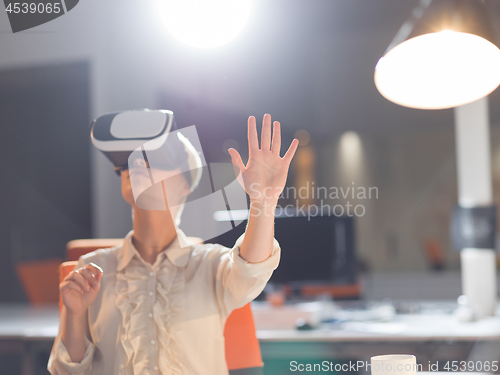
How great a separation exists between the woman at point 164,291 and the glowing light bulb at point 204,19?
0.50 meters

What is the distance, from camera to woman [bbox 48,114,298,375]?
3.24ft

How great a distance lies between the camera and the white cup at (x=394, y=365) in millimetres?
950

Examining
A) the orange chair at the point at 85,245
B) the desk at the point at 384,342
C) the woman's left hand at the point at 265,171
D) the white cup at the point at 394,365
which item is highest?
the woman's left hand at the point at 265,171

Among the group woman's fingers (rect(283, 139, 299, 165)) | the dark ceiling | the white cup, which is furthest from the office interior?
the white cup

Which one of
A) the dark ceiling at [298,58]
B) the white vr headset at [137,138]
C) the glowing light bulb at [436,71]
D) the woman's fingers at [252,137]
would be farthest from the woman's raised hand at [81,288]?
→ the glowing light bulb at [436,71]

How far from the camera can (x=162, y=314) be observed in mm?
1104

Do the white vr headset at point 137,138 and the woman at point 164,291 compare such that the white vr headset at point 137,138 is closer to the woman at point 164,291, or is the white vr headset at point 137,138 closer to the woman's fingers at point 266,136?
the woman at point 164,291

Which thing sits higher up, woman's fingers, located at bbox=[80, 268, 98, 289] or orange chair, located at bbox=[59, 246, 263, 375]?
woman's fingers, located at bbox=[80, 268, 98, 289]

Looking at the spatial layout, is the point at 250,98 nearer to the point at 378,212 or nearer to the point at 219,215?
the point at 219,215

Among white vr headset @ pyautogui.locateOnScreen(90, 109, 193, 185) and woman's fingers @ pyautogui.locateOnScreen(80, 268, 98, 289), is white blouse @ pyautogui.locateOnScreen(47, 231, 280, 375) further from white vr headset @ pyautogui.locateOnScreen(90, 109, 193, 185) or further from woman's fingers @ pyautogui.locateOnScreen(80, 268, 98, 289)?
white vr headset @ pyautogui.locateOnScreen(90, 109, 193, 185)

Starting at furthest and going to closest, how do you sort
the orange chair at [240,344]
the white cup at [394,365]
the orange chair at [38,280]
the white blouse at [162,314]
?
the orange chair at [38,280] → the orange chair at [240,344] → the white blouse at [162,314] → the white cup at [394,365]

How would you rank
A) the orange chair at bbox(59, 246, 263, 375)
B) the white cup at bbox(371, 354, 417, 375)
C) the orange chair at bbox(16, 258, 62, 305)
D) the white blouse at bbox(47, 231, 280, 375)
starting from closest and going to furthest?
the white cup at bbox(371, 354, 417, 375), the white blouse at bbox(47, 231, 280, 375), the orange chair at bbox(59, 246, 263, 375), the orange chair at bbox(16, 258, 62, 305)

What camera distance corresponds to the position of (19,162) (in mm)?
1382

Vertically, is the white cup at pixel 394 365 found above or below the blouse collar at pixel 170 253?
below
